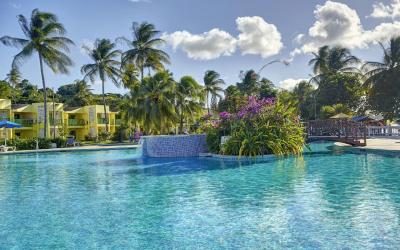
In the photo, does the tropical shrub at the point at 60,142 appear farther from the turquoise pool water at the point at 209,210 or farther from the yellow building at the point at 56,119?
the turquoise pool water at the point at 209,210

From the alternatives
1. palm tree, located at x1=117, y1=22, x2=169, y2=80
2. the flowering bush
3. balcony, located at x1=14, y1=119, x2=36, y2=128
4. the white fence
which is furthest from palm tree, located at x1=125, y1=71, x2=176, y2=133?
balcony, located at x1=14, y1=119, x2=36, y2=128

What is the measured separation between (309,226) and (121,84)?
40.2 meters

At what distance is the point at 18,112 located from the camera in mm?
46938

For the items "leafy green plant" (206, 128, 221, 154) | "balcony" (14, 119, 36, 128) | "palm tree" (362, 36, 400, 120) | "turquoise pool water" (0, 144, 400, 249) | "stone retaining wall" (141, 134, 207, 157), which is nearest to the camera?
"turquoise pool water" (0, 144, 400, 249)

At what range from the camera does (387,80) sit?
35.0m

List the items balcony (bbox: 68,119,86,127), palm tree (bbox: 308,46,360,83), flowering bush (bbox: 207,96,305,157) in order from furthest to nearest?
1. palm tree (bbox: 308,46,360,83)
2. balcony (bbox: 68,119,86,127)
3. flowering bush (bbox: 207,96,305,157)

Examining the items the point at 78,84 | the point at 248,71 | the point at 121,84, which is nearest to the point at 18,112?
the point at 121,84

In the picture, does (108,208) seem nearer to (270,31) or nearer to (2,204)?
(2,204)

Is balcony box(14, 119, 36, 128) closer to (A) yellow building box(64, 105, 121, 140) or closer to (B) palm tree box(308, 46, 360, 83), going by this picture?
(A) yellow building box(64, 105, 121, 140)

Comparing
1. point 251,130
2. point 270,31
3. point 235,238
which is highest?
point 270,31

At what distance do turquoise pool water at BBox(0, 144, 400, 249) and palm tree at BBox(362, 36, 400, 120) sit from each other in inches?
927

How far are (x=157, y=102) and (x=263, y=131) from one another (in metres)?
9.45

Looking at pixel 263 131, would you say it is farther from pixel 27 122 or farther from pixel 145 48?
pixel 27 122

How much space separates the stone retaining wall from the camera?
22.6 metres
